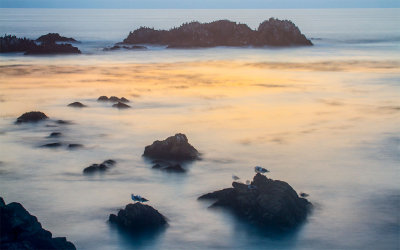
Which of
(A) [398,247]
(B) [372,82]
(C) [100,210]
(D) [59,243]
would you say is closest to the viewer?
(D) [59,243]

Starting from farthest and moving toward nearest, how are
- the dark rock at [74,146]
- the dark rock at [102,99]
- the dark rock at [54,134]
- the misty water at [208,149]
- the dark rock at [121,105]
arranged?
the dark rock at [102,99] → the dark rock at [121,105] → the dark rock at [54,134] → the dark rock at [74,146] → the misty water at [208,149]

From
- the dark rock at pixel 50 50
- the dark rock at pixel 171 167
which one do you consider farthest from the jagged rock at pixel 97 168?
the dark rock at pixel 50 50

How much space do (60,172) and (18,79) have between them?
2258 cm

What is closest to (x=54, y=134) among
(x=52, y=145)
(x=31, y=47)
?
(x=52, y=145)

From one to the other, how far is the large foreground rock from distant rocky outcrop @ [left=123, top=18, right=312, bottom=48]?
51.5 m

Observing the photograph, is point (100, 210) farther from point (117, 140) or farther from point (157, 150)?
point (117, 140)

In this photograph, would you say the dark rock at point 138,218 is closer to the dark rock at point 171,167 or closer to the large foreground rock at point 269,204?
the large foreground rock at point 269,204

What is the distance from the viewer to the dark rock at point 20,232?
781cm

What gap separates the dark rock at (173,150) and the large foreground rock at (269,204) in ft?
13.3

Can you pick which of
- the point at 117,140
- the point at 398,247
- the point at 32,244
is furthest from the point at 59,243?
the point at 117,140

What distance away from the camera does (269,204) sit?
1141 cm

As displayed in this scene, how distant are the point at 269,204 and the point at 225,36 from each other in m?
56.2

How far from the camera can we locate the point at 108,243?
11.0m

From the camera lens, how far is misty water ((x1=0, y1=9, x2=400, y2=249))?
37.8 feet
